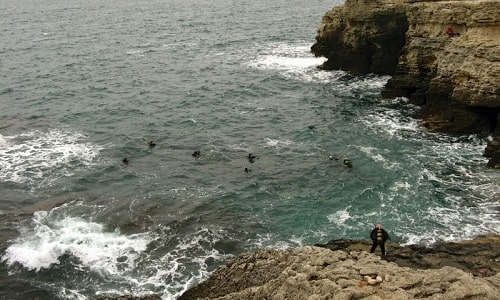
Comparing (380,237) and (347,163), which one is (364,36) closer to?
(347,163)

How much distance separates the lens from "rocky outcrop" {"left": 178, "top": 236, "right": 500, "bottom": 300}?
42.4 feet

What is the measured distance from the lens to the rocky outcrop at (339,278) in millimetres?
12930

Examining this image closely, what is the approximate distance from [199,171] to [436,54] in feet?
69.3

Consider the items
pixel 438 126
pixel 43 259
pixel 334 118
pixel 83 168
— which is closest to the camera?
pixel 43 259

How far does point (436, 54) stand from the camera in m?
38.3

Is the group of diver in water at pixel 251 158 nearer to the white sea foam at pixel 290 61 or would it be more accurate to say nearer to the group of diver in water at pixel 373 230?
the group of diver in water at pixel 373 230

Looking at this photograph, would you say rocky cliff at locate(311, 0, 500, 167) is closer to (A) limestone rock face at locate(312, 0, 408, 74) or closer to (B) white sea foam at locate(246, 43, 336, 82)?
(A) limestone rock face at locate(312, 0, 408, 74)

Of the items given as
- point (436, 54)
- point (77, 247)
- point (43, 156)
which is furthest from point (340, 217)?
point (43, 156)

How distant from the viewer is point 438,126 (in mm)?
35781

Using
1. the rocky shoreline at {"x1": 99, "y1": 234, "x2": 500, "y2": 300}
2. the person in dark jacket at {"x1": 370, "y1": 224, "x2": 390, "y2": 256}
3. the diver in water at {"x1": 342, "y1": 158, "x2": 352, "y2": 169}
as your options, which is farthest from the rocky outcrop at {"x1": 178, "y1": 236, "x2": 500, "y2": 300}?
the diver in water at {"x1": 342, "y1": 158, "x2": 352, "y2": 169}

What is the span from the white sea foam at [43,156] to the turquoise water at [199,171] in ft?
0.50

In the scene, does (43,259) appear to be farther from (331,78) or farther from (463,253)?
(331,78)

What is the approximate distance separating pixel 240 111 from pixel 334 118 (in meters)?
8.57

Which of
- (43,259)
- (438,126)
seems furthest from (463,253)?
(43,259)
